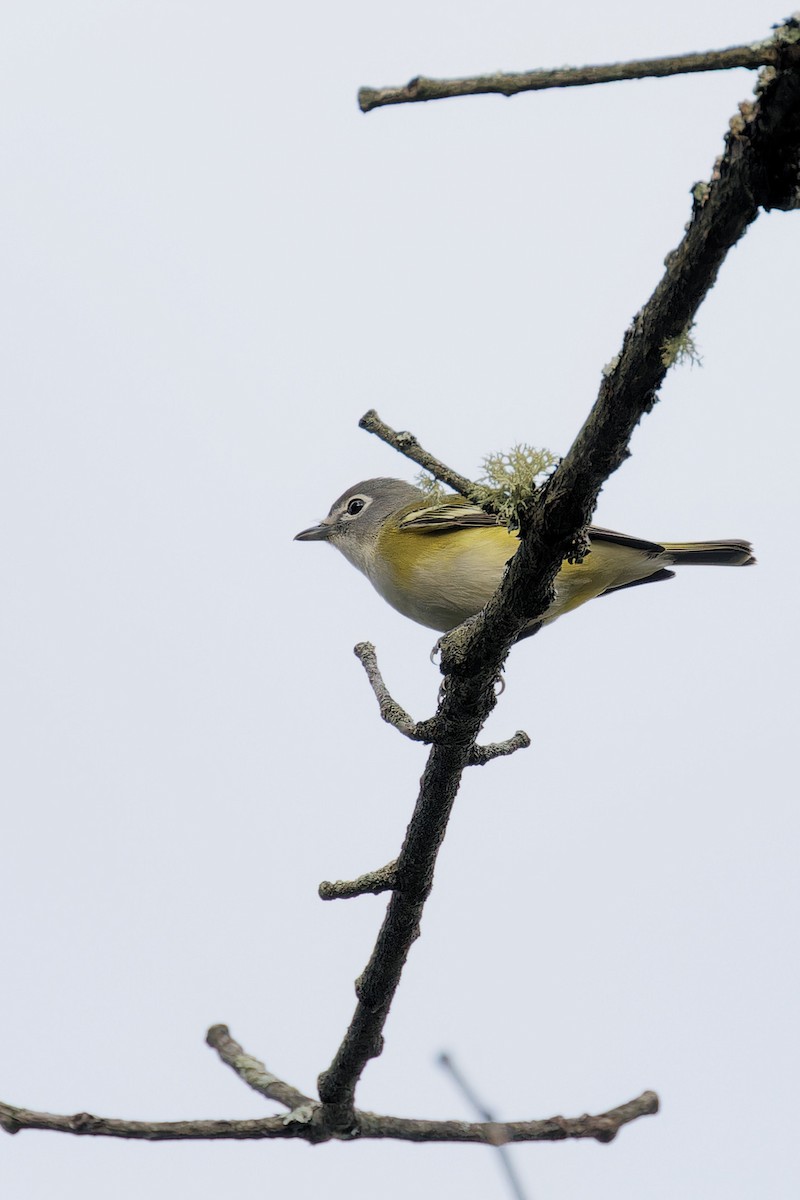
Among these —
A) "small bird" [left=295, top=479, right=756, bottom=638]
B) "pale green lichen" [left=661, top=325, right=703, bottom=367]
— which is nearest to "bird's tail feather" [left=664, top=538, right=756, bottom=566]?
"small bird" [left=295, top=479, right=756, bottom=638]

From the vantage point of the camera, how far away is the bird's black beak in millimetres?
8312

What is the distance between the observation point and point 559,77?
1.57m

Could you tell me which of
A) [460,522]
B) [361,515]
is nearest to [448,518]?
[460,522]

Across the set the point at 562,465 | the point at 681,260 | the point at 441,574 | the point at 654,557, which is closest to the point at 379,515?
the point at 441,574

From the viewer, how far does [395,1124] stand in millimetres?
4059

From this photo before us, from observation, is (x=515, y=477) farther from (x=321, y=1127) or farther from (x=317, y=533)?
(x=317, y=533)

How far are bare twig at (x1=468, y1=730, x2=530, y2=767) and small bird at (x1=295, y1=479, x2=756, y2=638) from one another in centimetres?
146

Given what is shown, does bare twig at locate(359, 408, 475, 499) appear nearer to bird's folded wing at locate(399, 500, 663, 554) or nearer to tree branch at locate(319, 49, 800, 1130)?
tree branch at locate(319, 49, 800, 1130)

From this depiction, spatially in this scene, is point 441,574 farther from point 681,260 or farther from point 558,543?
point 681,260

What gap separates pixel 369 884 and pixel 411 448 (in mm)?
1484

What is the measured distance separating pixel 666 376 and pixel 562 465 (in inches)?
17.3

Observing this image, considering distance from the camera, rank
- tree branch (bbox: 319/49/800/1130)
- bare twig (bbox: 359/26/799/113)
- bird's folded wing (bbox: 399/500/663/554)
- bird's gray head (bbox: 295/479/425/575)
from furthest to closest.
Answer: bird's gray head (bbox: 295/479/425/575)
bird's folded wing (bbox: 399/500/663/554)
tree branch (bbox: 319/49/800/1130)
bare twig (bbox: 359/26/799/113)

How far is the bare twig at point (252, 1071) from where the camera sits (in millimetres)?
4375

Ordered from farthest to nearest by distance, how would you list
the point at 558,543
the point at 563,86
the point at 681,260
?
the point at 558,543 → the point at 681,260 → the point at 563,86
